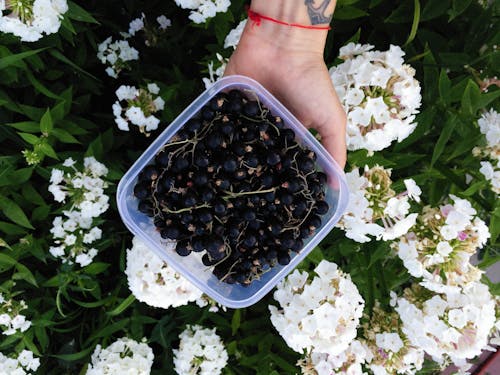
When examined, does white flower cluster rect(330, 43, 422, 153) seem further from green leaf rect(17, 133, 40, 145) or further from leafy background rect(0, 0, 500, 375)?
green leaf rect(17, 133, 40, 145)

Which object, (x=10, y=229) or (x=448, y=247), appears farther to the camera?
(x=10, y=229)

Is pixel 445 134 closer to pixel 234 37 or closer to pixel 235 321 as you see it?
pixel 234 37

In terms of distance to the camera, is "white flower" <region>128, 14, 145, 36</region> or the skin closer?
the skin

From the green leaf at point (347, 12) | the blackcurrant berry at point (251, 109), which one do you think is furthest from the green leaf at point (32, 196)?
the green leaf at point (347, 12)

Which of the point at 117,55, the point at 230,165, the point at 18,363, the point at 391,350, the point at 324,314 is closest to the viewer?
the point at 230,165

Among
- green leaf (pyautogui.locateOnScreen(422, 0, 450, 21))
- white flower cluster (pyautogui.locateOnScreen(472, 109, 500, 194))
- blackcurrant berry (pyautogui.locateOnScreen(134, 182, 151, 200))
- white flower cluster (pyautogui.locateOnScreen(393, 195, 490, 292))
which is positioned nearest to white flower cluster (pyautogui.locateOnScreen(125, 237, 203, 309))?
blackcurrant berry (pyautogui.locateOnScreen(134, 182, 151, 200))

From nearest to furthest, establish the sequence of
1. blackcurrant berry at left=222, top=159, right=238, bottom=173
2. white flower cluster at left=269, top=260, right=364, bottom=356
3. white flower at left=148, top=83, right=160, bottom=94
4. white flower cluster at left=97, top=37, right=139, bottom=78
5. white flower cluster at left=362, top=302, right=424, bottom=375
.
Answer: blackcurrant berry at left=222, top=159, right=238, bottom=173 → white flower cluster at left=269, top=260, right=364, bottom=356 → white flower cluster at left=362, top=302, right=424, bottom=375 → white flower at left=148, top=83, right=160, bottom=94 → white flower cluster at left=97, top=37, right=139, bottom=78

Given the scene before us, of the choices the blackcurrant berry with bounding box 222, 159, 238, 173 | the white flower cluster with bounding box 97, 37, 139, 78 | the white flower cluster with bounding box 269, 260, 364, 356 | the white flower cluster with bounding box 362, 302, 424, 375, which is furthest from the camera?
the white flower cluster with bounding box 97, 37, 139, 78

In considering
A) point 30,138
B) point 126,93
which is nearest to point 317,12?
point 126,93
